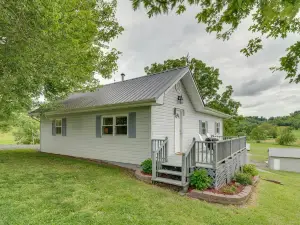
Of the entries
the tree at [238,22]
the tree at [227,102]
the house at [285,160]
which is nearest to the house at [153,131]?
the tree at [238,22]

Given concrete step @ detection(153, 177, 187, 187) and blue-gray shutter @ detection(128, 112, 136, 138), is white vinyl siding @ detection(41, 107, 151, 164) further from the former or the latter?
concrete step @ detection(153, 177, 187, 187)

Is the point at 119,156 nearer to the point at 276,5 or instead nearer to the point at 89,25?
the point at 89,25

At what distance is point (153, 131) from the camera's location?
7418mm

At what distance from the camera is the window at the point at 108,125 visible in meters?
8.70

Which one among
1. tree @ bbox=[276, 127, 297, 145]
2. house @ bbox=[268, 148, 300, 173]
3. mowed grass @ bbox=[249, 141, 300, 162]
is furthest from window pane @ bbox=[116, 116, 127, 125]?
tree @ bbox=[276, 127, 297, 145]

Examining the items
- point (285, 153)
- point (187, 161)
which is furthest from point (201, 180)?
point (285, 153)

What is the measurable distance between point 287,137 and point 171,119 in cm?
6531

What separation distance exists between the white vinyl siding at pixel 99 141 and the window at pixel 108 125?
0.19 metres

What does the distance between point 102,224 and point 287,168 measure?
29.2 meters

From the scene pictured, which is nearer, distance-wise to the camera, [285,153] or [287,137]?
[285,153]

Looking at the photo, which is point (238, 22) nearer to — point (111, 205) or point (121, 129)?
point (111, 205)

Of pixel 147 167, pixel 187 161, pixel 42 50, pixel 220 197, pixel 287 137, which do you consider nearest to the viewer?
pixel 220 197

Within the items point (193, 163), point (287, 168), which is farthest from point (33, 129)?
point (287, 168)

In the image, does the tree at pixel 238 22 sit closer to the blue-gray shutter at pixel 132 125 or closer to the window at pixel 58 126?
the blue-gray shutter at pixel 132 125
